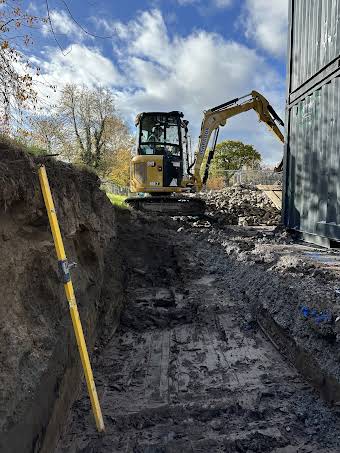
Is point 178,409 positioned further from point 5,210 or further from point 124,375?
point 5,210

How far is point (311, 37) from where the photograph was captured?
775 cm

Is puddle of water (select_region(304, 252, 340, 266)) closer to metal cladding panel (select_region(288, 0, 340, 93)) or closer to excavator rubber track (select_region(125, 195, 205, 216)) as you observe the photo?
metal cladding panel (select_region(288, 0, 340, 93))

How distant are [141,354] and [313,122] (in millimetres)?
5824

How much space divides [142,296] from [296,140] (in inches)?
204

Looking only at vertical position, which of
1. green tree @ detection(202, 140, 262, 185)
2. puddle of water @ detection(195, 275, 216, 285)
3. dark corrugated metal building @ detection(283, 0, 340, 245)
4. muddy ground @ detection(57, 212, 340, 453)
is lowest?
muddy ground @ detection(57, 212, 340, 453)

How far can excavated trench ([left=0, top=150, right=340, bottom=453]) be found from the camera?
8.75 ft

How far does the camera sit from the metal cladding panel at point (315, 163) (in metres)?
6.72

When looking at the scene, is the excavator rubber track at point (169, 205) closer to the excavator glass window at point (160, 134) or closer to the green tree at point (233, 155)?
the excavator glass window at point (160, 134)

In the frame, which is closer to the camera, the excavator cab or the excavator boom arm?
the excavator cab

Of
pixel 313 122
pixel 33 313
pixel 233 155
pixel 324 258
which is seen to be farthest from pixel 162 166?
pixel 233 155

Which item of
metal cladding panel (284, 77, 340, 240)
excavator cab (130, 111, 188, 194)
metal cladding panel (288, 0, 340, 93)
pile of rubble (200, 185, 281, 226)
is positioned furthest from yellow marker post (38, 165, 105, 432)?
pile of rubble (200, 185, 281, 226)

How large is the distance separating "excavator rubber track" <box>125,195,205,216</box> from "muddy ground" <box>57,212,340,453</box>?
532 cm

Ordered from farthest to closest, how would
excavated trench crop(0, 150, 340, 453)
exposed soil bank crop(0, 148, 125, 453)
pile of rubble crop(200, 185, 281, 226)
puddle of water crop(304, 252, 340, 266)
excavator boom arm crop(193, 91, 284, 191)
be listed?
excavator boom arm crop(193, 91, 284, 191) → pile of rubble crop(200, 185, 281, 226) → puddle of water crop(304, 252, 340, 266) → excavated trench crop(0, 150, 340, 453) → exposed soil bank crop(0, 148, 125, 453)

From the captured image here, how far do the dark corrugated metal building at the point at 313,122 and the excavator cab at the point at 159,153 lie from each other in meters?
3.81
